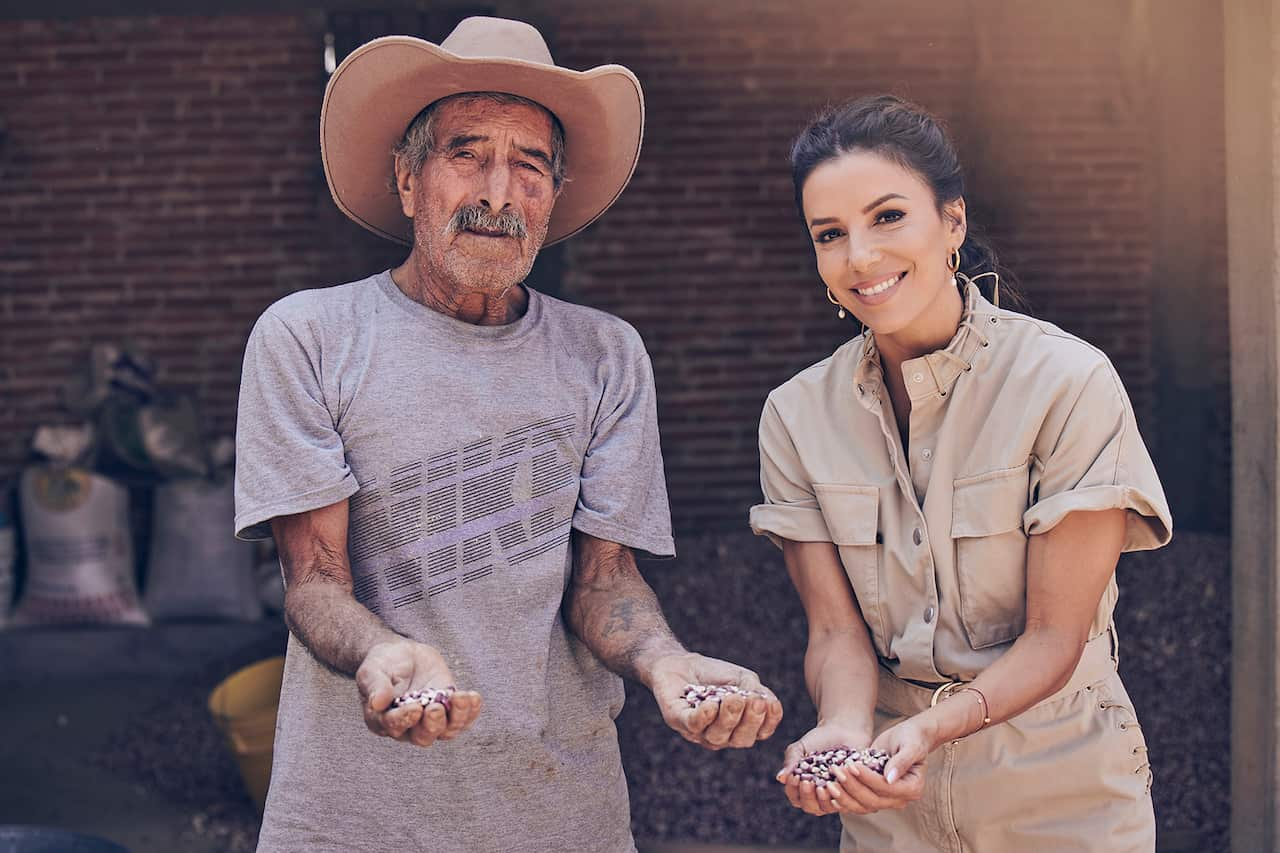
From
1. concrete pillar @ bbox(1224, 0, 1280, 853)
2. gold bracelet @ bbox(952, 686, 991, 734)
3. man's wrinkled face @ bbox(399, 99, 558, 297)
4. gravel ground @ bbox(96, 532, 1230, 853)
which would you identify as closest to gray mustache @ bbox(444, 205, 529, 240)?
man's wrinkled face @ bbox(399, 99, 558, 297)

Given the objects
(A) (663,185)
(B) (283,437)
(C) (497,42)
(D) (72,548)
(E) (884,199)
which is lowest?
(D) (72,548)

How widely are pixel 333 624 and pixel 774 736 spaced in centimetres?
325

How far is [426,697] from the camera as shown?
5.74 ft

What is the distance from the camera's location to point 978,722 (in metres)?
1.92

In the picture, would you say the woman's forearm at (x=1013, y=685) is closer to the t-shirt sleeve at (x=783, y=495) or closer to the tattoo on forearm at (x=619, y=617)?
the t-shirt sleeve at (x=783, y=495)

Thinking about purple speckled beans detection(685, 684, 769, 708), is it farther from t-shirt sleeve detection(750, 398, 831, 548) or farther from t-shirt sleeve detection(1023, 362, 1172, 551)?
t-shirt sleeve detection(1023, 362, 1172, 551)

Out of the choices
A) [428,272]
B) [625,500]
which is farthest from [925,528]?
[428,272]

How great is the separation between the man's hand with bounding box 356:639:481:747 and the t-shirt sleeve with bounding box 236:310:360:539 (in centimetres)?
27

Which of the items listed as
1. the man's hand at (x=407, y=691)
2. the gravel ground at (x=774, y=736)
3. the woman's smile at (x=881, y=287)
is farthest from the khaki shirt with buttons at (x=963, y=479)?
the gravel ground at (x=774, y=736)

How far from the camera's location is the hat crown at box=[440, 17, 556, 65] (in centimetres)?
216

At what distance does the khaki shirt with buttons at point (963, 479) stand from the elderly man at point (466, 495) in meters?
0.26

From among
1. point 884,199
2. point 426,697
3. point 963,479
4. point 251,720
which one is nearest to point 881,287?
point 884,199

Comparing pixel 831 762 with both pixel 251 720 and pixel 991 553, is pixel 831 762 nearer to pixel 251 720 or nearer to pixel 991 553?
pixel 991 553

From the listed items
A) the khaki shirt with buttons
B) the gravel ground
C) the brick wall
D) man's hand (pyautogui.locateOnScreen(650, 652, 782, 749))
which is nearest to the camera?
man's hand (pyautogui.locateOnScreen(650, 652, 782, 749))
